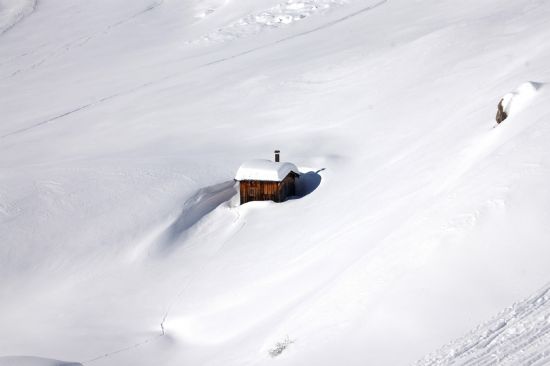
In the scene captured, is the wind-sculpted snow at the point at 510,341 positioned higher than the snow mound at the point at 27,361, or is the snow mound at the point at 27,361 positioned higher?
the wind-sculpted snow at the point at 510,341

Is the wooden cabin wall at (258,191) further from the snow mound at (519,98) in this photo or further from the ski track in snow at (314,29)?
the ski track in snow at (314,29)

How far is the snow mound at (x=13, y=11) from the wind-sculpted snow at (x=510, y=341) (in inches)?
2131

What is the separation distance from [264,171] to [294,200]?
1365 mm

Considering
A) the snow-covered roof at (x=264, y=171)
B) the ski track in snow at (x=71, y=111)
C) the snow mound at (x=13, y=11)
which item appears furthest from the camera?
the snow mound at (x=13, y=11)

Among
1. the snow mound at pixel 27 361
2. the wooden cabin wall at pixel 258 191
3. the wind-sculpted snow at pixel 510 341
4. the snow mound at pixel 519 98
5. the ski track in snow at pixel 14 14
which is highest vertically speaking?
the wind-sculpted snow at pixel 510 341

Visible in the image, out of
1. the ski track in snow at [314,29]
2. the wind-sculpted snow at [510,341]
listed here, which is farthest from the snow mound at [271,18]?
the wind-sculpted snow at [510,341]

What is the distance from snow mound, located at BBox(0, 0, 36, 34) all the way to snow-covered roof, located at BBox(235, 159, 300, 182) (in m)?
40.4

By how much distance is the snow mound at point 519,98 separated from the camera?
61.9 ft

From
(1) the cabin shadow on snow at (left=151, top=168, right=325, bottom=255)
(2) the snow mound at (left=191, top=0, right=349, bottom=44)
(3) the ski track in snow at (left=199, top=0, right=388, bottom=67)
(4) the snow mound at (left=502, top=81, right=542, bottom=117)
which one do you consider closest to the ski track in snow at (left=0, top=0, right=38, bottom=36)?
(2) the snow mound at (left=191, top=0, right=349, bottom=44)

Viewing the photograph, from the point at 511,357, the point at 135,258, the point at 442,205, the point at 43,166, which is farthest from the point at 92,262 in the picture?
the point at 511,357

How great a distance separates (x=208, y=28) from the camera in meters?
47.8

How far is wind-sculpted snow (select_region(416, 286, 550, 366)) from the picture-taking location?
878 cm

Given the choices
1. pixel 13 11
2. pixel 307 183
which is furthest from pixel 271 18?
pixel 13 11

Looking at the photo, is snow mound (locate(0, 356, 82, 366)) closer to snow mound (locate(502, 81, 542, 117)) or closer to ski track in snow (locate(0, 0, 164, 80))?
snow mound (locate(502, 81, 542, 117))
